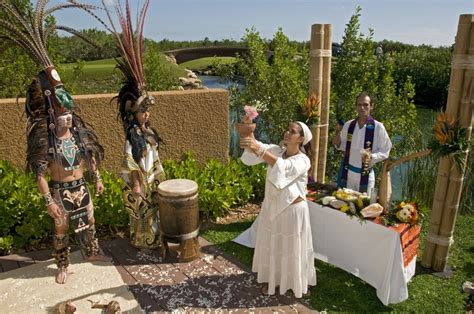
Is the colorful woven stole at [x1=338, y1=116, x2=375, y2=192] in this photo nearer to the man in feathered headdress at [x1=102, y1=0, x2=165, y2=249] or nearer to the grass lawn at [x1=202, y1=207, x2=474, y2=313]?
the grass lawn at [x1=202, y1=207, x2=474, y2=313]

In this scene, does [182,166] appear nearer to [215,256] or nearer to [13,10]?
[215,256]

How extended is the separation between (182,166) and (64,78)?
10.9 feet

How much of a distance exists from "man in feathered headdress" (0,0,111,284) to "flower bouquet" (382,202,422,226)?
3733mm

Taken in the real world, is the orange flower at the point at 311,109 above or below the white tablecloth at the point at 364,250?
above

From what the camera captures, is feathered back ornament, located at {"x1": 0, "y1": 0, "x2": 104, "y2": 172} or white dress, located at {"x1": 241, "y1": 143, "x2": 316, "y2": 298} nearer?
white dress, located at {"x1": 241, "y1": 143, "x2": 316, "y2": 298}

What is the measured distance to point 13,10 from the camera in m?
4.38

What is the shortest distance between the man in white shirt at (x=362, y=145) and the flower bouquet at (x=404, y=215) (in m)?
0.77

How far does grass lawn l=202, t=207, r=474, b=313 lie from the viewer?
15.5 ft

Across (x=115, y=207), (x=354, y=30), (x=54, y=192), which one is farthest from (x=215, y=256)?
(x=354, y=30)

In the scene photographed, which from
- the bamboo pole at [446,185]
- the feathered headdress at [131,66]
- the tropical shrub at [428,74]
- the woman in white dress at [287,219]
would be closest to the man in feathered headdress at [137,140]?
the feathered headdress at [131,66]

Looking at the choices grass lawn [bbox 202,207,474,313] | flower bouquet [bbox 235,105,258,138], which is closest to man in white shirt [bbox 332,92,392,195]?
grass lawn [bbox 202,207,474,313]

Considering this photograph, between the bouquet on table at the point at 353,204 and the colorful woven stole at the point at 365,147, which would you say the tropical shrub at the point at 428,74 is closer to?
A: the colorful woven stole at the point at 365,147

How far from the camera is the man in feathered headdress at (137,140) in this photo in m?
5.27

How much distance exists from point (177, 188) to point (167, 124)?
234 cm
